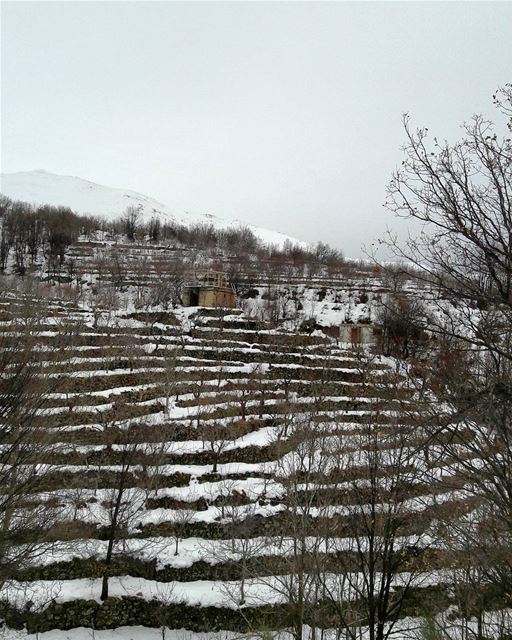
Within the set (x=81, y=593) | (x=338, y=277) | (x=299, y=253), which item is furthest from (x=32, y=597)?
(x=299, y=253)

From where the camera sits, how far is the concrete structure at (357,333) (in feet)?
110

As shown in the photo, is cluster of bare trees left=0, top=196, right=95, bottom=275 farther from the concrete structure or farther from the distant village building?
the concrete structure

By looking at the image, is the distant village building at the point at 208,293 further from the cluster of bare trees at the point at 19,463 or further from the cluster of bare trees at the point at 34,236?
the cluster of bare trees at the point at 19,463

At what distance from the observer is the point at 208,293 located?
121ft

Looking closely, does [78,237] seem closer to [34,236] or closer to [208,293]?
[34,236]

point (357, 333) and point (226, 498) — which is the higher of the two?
point (357, 333)

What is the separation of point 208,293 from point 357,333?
14254 millimetres

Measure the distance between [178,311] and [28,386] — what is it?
23714 mm

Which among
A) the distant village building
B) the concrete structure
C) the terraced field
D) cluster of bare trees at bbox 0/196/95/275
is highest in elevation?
cluster of bare trees at bbox 0/196/95/275

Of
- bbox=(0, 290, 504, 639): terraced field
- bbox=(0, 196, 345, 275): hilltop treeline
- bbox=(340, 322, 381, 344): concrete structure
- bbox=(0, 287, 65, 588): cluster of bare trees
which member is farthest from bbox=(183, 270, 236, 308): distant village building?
bbox=(0, 287, 65, 588): cluster of bare trees

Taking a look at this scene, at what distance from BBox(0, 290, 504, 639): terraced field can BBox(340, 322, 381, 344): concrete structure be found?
685cm

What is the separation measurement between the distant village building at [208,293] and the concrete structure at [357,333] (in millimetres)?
11296

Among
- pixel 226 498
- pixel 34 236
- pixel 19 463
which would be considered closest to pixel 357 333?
pixel 226 498

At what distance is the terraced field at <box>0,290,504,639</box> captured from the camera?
9266 millimetres
